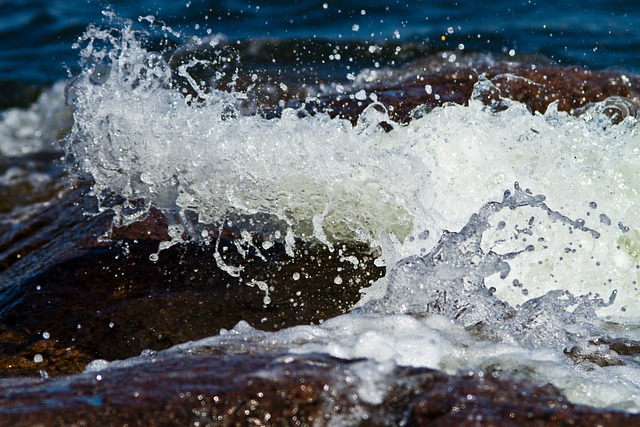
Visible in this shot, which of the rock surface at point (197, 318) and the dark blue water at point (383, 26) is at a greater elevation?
the dark blue water at point (383, 26)

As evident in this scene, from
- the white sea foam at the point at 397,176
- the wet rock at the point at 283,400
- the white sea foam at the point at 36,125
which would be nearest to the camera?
the wet rock at the point at 283,400

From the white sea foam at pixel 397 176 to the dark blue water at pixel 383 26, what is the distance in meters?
3.22

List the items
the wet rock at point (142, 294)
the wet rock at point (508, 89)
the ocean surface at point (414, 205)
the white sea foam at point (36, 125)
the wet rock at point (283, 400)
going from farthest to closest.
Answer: the white sea foam at point (36, 125)
the wet rock at point (508, 89)
the wet rock at point (142, 294)
the ocean surface at point (414, 205)
the wet rock at point (283, 400)

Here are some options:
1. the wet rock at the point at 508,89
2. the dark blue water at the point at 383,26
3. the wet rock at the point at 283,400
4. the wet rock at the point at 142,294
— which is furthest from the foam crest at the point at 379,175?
the dark blue water at the point at 383,26

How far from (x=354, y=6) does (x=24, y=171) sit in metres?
3.67

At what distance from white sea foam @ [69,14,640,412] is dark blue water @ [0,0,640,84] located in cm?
322

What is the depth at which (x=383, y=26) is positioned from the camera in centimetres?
796

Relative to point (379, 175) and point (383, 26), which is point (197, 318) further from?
point (383, 26)

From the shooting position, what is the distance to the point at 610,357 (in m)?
2.92

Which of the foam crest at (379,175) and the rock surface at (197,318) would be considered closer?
the rock surface at (197,318)

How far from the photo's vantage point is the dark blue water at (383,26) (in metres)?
7.37

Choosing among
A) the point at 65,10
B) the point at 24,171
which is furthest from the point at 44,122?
the point at 65,10

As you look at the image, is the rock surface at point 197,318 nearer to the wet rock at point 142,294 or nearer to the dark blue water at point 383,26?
the wet rock at point 142,294

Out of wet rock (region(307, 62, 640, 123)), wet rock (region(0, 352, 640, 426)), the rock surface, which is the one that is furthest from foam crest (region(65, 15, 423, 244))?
wet rock (region(0, 352, 640, 426))
